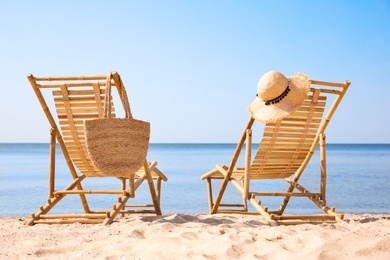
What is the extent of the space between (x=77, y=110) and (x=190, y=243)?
6.18 feet

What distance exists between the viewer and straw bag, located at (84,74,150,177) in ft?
13.2

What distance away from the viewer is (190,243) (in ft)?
10.3

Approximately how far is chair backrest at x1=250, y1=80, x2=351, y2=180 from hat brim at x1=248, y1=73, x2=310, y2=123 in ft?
0.56

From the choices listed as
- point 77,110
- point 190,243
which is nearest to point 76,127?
point 77,110

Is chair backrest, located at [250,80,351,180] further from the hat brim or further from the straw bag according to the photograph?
the straw bag

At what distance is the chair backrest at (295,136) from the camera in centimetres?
467

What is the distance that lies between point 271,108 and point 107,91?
1437 millimetres

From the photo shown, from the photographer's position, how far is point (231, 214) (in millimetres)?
5426

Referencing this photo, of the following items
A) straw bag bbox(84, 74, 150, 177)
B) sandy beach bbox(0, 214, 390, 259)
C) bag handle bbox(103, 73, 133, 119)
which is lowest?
sandy beach bbox(0, 214, 390, 259)

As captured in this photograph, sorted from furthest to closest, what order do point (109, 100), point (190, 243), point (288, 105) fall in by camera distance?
point (288, 105) < point (109, 100) < point (190, 243)

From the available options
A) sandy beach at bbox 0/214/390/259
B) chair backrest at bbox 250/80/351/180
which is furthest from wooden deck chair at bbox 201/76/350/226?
sandy beach at bbox 0/214/390/259

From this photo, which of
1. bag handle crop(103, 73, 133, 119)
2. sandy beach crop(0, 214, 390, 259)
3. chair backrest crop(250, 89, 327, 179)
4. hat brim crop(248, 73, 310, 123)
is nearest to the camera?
sandy beach crop(0, 214, 390, 259)

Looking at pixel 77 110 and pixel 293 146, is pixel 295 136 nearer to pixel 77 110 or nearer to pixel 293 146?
pixel 293 146

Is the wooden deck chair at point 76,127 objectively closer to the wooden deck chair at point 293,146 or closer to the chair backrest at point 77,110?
the chair backrest at point 77,110
